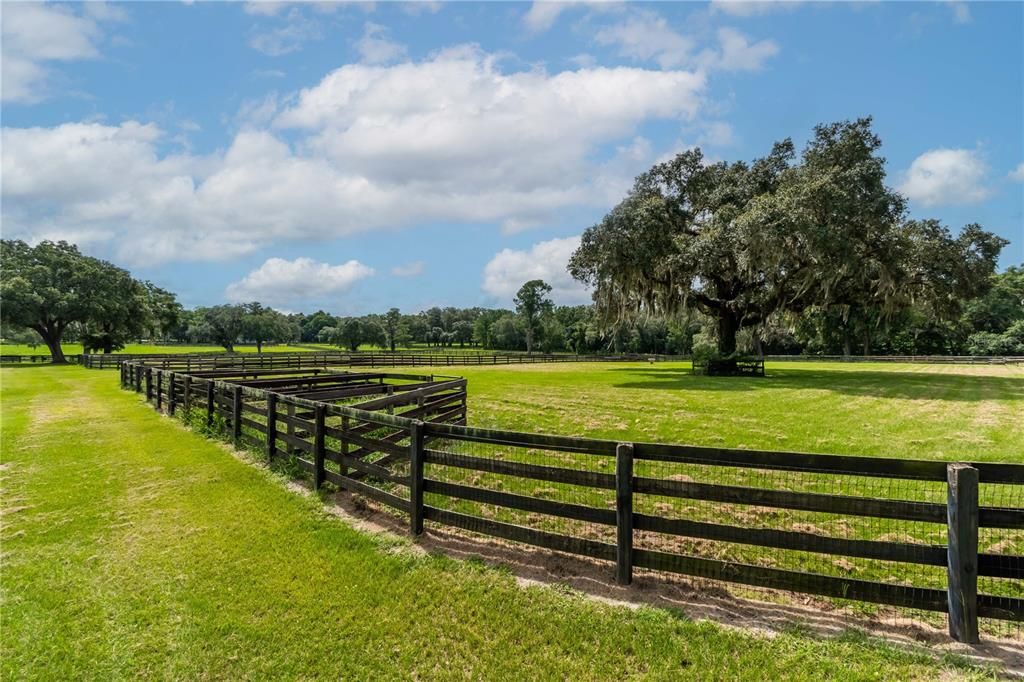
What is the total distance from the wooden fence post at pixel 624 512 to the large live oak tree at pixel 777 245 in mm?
20778

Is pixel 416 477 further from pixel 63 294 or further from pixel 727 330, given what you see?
pixel 63 294

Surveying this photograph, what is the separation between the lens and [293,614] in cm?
386

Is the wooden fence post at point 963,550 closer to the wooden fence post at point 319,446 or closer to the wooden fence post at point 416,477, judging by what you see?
the wooden fence post at point 416,477

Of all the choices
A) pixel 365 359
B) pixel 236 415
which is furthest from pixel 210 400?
pixel 365 359

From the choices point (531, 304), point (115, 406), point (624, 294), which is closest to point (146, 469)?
point (115, 406)

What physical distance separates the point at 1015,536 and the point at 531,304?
8505 centimetres

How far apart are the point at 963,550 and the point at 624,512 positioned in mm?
2190

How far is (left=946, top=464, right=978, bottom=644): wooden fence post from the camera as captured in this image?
331cm

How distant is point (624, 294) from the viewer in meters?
28.3

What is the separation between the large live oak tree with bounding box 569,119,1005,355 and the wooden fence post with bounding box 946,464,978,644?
20.6m

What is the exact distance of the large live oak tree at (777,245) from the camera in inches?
865

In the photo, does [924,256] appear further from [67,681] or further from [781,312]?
[67,681]

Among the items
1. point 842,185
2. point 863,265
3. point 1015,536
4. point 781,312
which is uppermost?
point 842,185

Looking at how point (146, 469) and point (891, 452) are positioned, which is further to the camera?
point (891, 452)
